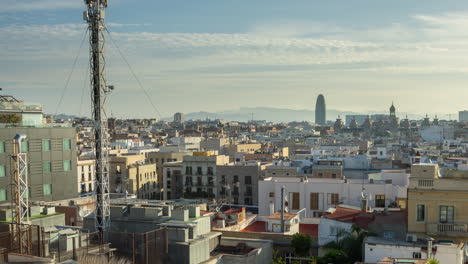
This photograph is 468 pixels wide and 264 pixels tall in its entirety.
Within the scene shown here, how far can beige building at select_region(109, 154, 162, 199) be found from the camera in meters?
63.9

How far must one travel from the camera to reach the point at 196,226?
2231 centimetres

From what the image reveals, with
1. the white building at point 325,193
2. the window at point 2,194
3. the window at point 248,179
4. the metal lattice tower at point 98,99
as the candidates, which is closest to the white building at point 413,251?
the metal lattice tower at point 98,99

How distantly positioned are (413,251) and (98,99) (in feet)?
47.9

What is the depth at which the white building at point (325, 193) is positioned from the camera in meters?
38.6

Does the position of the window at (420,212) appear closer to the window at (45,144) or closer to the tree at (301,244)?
the tree at (301,244)

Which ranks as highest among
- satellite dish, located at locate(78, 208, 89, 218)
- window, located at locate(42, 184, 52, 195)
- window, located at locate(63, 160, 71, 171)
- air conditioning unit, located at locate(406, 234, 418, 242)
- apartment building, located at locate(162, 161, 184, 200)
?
window, located at locate(63, 160, 71, 171)

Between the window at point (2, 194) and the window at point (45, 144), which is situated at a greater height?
the window at point (45, 144)

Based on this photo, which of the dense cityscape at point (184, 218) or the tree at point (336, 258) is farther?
the tree at point (336, 258)

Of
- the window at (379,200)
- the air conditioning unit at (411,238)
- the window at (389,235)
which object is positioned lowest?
the window at (379,200)

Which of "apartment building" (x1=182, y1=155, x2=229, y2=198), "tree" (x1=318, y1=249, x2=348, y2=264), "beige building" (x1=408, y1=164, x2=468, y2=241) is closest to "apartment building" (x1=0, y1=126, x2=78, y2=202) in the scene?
"tree" (x1=318, y1=249, x2=348, y2=264)

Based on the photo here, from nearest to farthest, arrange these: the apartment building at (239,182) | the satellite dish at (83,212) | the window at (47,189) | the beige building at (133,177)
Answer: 1. the satellite dish at (83,212)
2. the window at (47,189)
3. the apartment building at (239,182)
4. the beige building at (133,177)

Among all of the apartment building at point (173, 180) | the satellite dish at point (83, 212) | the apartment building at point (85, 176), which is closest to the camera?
the satellite dish at point (83, 212)

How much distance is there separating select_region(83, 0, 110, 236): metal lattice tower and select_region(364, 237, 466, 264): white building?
1124cm

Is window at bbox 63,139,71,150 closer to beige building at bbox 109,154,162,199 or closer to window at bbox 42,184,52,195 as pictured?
window at bbox 42,184,52,195
